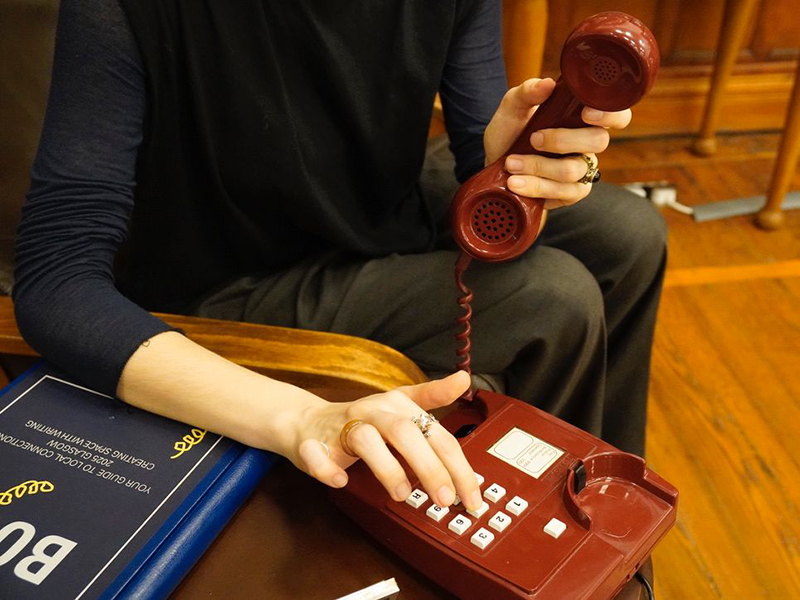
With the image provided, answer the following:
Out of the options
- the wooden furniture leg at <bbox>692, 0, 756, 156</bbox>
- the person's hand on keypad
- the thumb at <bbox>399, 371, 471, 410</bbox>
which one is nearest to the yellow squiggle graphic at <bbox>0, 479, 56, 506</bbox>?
the person's hand on keypad

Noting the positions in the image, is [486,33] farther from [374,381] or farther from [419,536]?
[419,536]

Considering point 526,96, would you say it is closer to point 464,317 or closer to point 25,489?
point 464,317

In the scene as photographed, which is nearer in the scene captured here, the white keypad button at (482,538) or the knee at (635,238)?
the white keypad button at (482,538)

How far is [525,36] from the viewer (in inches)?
67.6

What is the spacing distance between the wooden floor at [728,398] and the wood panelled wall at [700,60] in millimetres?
251

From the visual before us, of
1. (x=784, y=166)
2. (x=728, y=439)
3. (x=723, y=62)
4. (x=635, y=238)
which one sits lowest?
(x=728, y=439)

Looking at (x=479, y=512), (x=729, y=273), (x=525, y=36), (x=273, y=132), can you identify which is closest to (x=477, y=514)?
(x=479, y=512)

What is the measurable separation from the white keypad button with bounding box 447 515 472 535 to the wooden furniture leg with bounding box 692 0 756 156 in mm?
2031

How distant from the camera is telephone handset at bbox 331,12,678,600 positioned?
57 centimetres

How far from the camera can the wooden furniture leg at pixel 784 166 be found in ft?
6.29

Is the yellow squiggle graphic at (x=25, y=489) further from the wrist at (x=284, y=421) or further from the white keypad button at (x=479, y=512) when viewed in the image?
the white keypad button at (x=479, y=512)

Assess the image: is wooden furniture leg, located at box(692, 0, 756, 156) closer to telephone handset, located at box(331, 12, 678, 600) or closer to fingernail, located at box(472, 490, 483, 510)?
telephone handset, located at box(331, 12, 678, 600)

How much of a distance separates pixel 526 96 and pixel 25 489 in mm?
601

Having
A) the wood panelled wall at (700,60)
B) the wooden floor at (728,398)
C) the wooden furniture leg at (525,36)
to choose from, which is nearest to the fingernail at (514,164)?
the wooden floor at (728,398)
